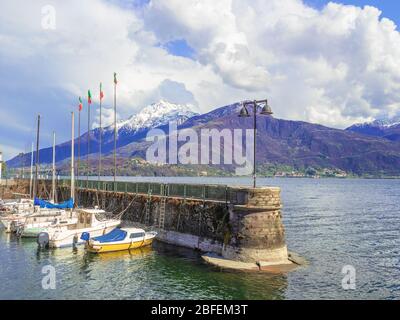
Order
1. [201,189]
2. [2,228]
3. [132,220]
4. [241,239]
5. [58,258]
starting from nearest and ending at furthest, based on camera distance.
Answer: [241,239], [58,258], [201,189], [132,220], [2,228]

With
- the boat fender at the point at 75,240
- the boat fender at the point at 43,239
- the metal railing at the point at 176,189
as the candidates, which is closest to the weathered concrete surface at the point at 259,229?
the metal railing at the point at 176,189

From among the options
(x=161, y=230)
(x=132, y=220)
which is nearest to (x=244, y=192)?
(x=161, y=230)

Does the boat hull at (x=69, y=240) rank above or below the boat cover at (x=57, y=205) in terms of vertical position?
below

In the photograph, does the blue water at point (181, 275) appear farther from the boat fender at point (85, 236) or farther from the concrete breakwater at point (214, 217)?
the concrete breakwater at point (214, 217)

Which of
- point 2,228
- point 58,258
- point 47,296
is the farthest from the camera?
point 2,228

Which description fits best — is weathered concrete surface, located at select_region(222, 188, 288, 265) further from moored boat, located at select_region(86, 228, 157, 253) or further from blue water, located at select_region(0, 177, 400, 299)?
moored boat, located at select_region(86, 228, 157, 253)

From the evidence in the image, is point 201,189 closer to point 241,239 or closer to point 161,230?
point 161,230

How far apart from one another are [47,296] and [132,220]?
2332cm

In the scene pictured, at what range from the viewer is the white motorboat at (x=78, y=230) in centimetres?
3900

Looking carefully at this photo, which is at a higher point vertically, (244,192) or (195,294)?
(244,192)

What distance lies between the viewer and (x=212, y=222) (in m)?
35.9

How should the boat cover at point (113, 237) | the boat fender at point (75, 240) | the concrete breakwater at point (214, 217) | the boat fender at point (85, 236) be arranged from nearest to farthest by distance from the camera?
the concrete breakwater at point (214, 217)
the boat cover at point (113, 237)
the boat fender at point (85, 236)
the boat fender at point (75, 240)

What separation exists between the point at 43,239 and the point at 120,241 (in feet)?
25.8

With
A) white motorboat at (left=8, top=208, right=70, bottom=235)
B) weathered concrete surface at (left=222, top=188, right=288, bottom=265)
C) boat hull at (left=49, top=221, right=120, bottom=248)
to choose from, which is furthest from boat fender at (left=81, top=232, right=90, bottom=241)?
weathered concrete surface at (left=222, top=188, right=288, bottom=265)
